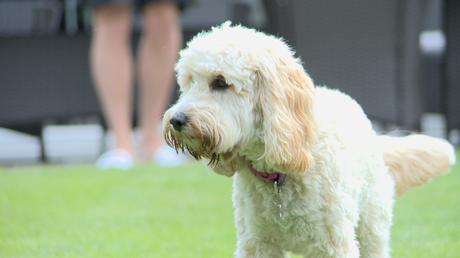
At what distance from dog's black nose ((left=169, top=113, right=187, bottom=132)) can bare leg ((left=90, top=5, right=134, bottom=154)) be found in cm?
286

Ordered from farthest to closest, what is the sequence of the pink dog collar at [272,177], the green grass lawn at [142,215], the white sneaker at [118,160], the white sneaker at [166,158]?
the white sneaker at [166,158] → the white sneaker at [118,160] → the green grass lawn at [142,215] → the pink dog collar at [272,177]

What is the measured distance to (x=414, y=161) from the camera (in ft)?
7.68

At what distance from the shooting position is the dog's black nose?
171cm

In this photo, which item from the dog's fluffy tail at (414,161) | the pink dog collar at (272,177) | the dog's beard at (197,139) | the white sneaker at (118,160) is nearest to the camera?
the dog's beard at (197,139)

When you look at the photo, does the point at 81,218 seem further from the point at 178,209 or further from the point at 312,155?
the point at 312,155

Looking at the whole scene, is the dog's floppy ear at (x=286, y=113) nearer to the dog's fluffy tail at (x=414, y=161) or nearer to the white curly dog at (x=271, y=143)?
the white curly dog at (x=271, y=143)

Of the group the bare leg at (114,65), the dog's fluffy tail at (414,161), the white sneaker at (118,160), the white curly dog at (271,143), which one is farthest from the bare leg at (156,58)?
the white curly dog at (271,143)

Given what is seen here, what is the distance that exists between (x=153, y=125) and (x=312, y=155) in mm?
2994

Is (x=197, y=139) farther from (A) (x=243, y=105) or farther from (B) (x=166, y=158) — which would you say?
(B) (x=166, y=158)

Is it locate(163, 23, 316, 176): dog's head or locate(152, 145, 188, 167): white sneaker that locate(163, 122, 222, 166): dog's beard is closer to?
locate(163, 23, 316, 176): dog's head

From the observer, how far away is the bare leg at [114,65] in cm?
446

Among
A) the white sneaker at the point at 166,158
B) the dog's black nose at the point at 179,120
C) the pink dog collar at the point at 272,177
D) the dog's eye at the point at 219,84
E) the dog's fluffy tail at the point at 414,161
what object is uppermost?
the dog's eye at the point at 219,84

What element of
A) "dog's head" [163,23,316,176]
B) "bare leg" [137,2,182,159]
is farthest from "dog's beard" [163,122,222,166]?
"bare leg" [137,2,182,159]

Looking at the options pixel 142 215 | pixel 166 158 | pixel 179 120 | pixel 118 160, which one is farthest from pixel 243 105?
pixel 166 158
